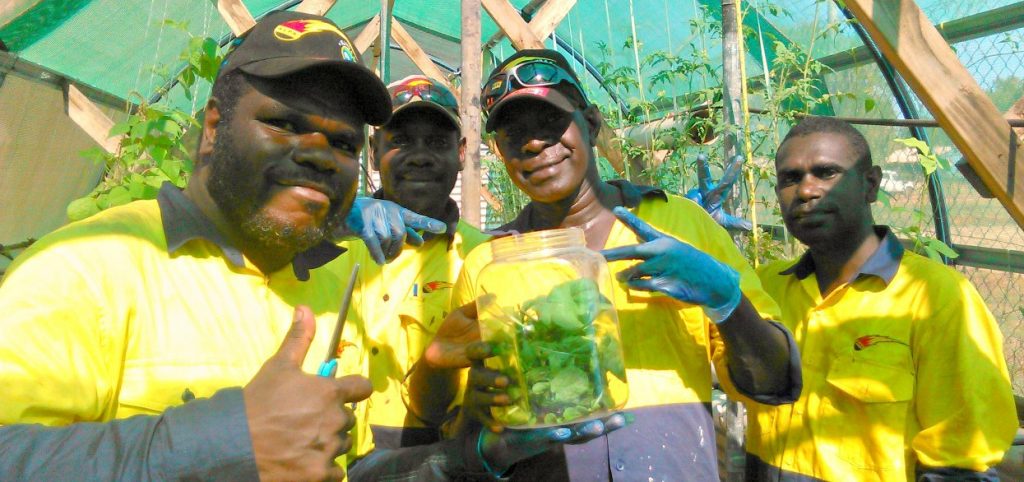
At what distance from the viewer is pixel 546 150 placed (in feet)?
7.07

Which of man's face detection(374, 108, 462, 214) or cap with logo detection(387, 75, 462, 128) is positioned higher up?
cap with logo detection(387, 75, 462, 128)

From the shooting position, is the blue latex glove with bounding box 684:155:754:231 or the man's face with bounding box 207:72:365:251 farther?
the blue latex glove with bounding box 684:155:754:231

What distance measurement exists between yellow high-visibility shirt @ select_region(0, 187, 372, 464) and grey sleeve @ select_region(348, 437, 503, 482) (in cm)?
33

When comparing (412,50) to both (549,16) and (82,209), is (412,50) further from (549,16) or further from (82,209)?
(82,209)

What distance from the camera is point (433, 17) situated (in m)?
9.18

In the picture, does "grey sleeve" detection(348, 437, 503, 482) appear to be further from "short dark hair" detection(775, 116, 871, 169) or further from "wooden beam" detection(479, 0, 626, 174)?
"wooden beam" detection(479, 0, 626, 174)

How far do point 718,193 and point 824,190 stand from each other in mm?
655

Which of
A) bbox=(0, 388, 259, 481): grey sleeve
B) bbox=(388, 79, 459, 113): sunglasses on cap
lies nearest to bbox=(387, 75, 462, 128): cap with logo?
bbox=(388, 79, 459, 113): sunglasses on cap

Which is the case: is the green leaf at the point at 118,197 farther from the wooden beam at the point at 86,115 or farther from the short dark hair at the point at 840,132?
the wooden beam at the point at 86,115

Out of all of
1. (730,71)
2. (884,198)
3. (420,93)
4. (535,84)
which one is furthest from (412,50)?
(535,84)

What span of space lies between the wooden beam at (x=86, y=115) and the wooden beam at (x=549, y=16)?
3.76 m

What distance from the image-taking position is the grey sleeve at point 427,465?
5.89 feet

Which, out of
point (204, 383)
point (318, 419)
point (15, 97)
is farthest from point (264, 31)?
point (15, 97)

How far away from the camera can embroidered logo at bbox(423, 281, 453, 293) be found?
2.58m
